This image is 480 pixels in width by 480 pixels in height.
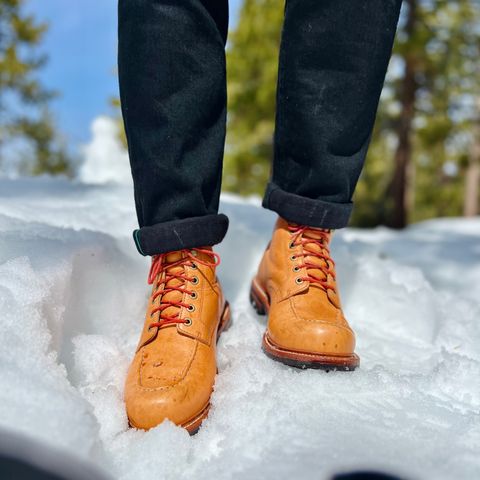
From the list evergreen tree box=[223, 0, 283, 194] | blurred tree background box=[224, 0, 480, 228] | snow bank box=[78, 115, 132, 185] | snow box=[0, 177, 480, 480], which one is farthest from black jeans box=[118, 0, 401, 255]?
evergreen tree box=[223, 0, 283, 194]

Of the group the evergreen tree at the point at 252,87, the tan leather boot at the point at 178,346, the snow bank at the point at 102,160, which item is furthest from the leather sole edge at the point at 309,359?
the evergreen tree at the point at 252,87

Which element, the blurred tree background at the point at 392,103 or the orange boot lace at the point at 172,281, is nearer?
the orange boot lace at the point at 172,281

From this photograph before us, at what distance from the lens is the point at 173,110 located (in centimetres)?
100

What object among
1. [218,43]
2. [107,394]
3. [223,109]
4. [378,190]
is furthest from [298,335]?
[378,190]

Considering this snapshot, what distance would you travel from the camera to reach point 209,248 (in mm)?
1146

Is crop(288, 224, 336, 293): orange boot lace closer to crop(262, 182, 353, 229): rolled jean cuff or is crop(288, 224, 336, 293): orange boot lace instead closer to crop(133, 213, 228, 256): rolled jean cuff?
crop(262, 182, 353, 229): rolled jean cuff

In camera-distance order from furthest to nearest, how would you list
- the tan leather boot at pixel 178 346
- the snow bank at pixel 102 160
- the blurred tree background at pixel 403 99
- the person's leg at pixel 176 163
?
the blurred tree background at pixel 403 99 → the snow bank at pixel 102 160 → the person's leg at pixel 176 163 → the tan leather boot at pixel 178 346

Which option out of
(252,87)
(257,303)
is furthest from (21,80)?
(257,303)

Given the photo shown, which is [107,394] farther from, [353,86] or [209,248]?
[353,86]

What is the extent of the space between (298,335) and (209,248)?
0.29 m

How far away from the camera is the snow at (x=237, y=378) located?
749 mm

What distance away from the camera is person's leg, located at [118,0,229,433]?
97cm

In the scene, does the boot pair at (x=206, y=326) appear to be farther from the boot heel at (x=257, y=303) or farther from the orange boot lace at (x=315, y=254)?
the boot heel at (x=257, y=303)

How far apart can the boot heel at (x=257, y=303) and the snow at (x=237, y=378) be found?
3cm
